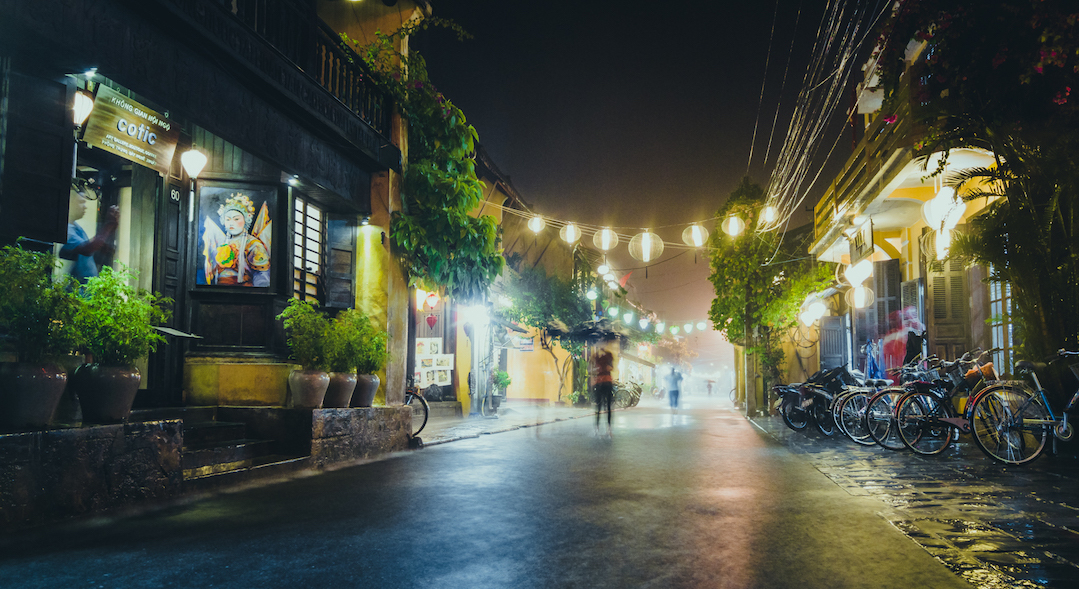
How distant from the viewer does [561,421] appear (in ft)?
63.1

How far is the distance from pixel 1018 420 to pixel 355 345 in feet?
27.2

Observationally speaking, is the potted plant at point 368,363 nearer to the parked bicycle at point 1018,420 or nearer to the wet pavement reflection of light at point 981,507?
the wet pavement reflection of light at point 981,507

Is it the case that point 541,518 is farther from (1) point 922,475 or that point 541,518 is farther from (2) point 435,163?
(2) point 435,163

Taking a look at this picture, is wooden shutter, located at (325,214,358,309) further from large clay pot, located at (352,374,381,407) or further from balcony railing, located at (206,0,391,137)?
large clay pot, located at (352,374,381,407)

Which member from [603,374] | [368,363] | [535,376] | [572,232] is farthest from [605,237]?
[535,376]

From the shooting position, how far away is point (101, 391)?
5617 millimetres

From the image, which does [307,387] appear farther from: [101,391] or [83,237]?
[83,237]

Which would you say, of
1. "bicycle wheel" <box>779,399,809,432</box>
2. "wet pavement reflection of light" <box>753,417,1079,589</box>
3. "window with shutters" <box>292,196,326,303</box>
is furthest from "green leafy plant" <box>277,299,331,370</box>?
"bicycle wheel" <box>779,399,809,432</box>

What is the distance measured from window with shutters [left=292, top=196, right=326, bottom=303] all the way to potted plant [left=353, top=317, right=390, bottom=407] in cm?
168

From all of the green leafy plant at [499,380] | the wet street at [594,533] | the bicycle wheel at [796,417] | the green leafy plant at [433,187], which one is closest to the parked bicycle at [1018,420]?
the wet street at [594,533]

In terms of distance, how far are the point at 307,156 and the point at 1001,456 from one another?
956cm

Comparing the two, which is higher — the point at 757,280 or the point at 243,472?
the point at 757,280

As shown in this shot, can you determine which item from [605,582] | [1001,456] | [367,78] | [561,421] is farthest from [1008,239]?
[561,421]

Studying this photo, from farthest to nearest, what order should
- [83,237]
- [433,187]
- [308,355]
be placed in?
[433,187] → [308,355] → [83,237]
